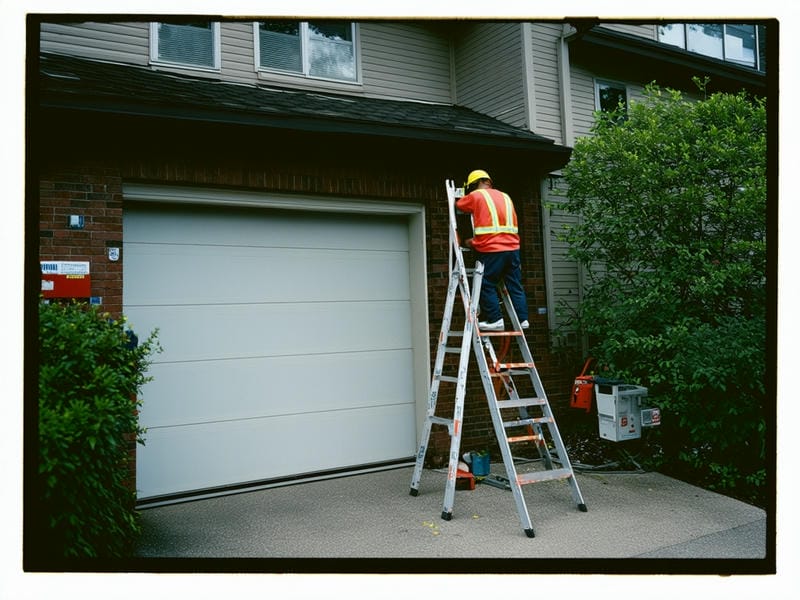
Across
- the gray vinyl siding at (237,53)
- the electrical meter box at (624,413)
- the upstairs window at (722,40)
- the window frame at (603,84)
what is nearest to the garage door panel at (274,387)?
the electrical meter box at (624,413)

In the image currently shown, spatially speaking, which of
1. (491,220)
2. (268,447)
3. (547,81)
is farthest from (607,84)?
(268,447)

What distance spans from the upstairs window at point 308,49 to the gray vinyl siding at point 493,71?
161 centimetres

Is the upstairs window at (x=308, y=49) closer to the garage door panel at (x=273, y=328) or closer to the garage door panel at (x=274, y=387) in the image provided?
the garage door panel at (x=273, y=328)

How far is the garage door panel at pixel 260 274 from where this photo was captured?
234 inches

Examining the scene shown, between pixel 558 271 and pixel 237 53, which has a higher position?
pixel 237 53

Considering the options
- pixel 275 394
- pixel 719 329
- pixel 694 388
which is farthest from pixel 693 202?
pixel 275 394

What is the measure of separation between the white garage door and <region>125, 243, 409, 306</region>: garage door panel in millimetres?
10

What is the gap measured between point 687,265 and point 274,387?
428cm

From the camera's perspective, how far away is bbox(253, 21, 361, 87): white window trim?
25.9 ft

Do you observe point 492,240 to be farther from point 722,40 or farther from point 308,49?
point 722,40

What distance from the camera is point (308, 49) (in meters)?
8.25

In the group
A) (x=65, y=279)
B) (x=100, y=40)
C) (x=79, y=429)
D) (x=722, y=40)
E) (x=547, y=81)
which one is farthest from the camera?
(x=722, y=40)

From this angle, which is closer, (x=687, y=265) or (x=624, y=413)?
(x=624, y=413)

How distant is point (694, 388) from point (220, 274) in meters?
4.48
